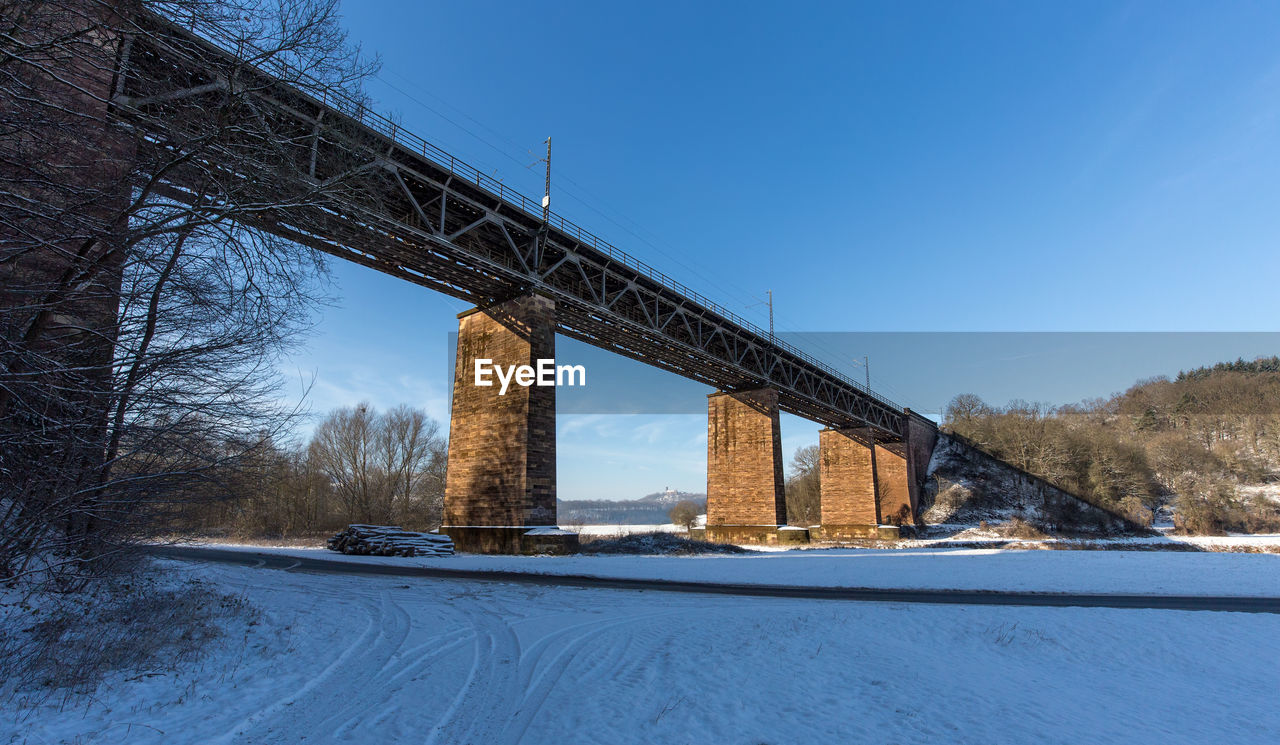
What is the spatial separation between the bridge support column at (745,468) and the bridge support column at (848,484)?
51.6ft

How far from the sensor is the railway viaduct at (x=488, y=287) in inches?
249

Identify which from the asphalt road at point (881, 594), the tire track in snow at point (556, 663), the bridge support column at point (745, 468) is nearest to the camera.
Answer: the tire track in snow at point (556, 663)

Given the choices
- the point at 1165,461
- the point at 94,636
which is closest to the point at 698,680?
the point at 94,636

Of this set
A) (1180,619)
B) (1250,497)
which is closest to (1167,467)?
(1250,497)

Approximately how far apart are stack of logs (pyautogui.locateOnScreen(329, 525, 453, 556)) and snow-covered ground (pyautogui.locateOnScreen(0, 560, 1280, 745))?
43.4ft

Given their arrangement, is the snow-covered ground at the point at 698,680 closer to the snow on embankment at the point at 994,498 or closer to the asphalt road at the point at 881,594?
the asphalt road at the point at 881,594

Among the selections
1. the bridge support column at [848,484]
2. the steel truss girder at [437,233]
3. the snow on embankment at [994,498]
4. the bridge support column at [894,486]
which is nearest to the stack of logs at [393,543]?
the steel truss girder at [437,233]

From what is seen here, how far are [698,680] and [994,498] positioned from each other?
61.3 meters

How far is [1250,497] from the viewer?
163 ft

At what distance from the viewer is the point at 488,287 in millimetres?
24547

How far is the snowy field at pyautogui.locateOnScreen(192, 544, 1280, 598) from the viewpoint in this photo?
1390 centimetres

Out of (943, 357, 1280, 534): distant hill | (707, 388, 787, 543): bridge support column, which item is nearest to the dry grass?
(707, 388, 787, 543): bridge support column

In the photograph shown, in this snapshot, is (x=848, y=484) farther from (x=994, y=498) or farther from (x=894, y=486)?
(x=994, y=498)

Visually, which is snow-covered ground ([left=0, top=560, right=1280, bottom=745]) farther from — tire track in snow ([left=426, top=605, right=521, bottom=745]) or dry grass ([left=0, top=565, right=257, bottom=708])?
dry grass ([left=0, top=565, right=257, bottom=708])
